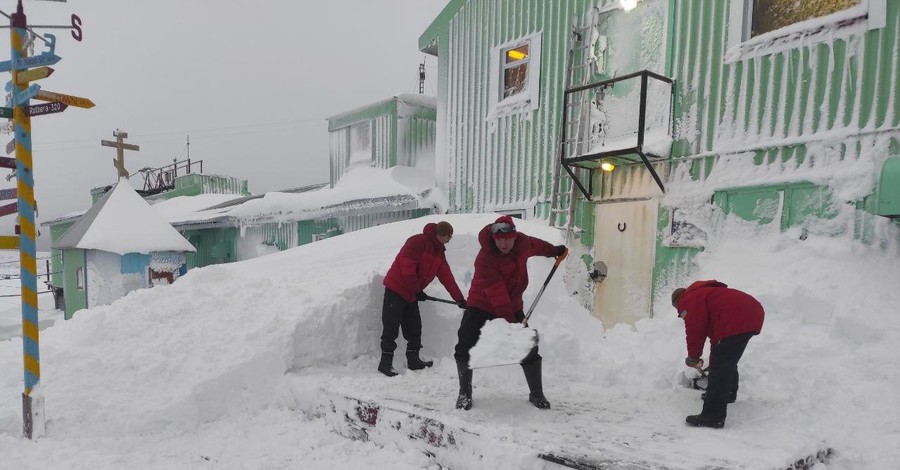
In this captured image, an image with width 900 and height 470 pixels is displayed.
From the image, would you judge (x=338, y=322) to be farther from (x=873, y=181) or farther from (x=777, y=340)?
(x=873, y=181)

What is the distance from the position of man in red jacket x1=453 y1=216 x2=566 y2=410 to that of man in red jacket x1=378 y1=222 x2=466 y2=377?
39.8 inches

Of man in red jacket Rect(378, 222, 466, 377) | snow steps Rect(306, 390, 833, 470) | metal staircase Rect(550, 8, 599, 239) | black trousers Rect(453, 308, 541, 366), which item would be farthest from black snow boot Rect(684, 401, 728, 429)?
metal staircase Rect(550, 8, 599, 239)

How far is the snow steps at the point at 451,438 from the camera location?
2.83m

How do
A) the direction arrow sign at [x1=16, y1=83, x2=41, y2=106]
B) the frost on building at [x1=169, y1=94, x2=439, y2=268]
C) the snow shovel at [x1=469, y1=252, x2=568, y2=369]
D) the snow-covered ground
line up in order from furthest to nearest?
1. the frost on building at [x1=169, y1=94, x2=439, y2=268]
2. the snow shovel at [x1=469, y1=252, x2=568, y2=369]
3. the direction arrow sign at [x1=16, y1=83, x2=41, y2=106]
4. the snow-covered ground

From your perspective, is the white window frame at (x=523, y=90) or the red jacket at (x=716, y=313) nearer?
the red jacket at (x=716, y=313)

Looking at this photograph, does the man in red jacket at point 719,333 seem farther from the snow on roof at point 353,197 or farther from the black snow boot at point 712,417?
the snow on roof at point 353,197

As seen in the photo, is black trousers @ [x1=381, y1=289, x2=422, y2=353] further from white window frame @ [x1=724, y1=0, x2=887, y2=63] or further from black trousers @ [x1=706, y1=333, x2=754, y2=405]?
white window frame @ [x1=724, y1=0, x2=887, y2=63]

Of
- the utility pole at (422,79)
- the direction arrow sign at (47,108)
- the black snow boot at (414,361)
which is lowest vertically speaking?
the black snow boot at (414,361)

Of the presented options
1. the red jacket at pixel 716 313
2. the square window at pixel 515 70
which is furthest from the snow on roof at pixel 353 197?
the red jacket at pixel 716 313

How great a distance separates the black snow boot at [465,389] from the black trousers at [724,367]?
65.6 inches

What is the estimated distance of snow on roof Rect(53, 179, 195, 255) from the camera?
35.0 feet

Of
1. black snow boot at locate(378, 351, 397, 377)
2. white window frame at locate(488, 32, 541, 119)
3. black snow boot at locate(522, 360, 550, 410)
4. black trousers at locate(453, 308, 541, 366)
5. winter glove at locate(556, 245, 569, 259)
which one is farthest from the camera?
white window frame at locate(488, 32, 541, 119)

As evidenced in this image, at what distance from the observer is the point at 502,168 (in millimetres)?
8969

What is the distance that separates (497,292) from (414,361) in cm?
174
